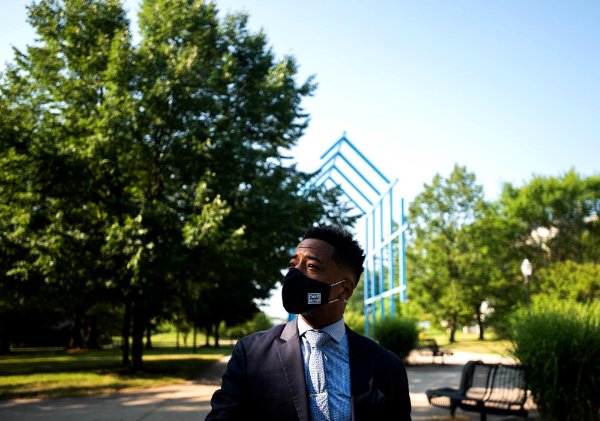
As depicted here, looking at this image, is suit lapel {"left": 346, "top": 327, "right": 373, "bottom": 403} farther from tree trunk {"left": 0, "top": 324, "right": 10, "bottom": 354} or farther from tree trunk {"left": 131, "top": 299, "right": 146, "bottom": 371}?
tree trunk {"left": 0, "top": 324, "right": 10, "bottom": 354}

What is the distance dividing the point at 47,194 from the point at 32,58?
192 inches

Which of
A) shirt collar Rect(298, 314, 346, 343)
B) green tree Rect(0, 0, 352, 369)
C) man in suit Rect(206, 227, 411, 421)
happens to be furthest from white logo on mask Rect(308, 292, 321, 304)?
green tree Rect(0, 0, 352, 369)

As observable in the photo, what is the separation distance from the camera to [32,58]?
56.8ft

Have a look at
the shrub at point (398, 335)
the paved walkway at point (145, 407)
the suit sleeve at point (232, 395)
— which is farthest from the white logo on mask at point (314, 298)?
the shrub at point (398, 335)

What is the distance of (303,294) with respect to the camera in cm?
213

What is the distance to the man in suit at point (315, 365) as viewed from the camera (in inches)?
77.7

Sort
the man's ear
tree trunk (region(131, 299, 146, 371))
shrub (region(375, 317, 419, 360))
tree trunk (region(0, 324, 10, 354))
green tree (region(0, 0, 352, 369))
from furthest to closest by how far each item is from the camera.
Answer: tree trunk (region(0, 324, 10, 354)) < shrub (region(375, 317, 419, 360)) < tree trunk (region(131, 299, 146, 371)) < green tree (region(0, 0, 352, 369)) < the man's ear

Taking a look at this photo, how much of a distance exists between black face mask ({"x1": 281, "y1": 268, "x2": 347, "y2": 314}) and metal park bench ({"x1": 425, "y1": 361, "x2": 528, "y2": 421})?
6446 mm

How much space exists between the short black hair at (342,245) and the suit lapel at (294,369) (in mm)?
348

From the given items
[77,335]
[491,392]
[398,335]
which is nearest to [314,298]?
[491,392]

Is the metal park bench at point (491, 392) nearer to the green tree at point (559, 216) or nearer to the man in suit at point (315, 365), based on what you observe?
the man in suit at point (315, 365)

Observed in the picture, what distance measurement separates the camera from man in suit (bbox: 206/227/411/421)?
1975mm

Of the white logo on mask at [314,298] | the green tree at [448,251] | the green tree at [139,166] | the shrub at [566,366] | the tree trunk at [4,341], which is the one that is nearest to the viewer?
the white logo on mask at [314,298]

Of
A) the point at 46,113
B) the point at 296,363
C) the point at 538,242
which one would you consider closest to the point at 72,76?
the point at 46,113
